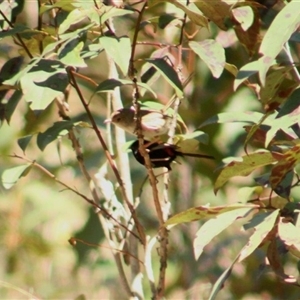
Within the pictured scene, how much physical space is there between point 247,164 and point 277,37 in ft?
0.86

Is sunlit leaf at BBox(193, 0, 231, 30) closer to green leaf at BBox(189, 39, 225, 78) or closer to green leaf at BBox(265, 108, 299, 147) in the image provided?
green leaf at BBox(189, 39, 225, 78)

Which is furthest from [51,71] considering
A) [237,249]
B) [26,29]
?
[237,249]

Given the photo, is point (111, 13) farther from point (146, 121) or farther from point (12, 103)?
point (146, 121)

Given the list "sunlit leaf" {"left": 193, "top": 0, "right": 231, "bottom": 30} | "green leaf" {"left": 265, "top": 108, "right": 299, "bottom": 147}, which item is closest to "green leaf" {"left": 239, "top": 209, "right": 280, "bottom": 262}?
"green leaf" {"left": 265, "top": 108, "right": 299, "bottom": 147}

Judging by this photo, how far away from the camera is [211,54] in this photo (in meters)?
1.14

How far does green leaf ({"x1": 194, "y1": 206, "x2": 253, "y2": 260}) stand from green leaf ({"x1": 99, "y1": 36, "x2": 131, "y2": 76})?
0.85 ft

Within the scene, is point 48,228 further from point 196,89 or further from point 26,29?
point 26,29

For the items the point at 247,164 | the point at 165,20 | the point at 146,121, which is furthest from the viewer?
the point at 146,121

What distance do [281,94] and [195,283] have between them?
3.17ft

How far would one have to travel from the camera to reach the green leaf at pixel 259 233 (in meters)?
1.04

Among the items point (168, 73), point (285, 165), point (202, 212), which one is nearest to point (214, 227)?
point (202, 212)

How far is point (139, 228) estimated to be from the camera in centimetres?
134

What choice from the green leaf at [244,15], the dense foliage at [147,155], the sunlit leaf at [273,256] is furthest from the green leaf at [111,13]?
the sunlit leaf at [273,256]

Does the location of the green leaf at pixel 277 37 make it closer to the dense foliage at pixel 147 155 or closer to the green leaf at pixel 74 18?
the dense foliage at pixel 147 155
